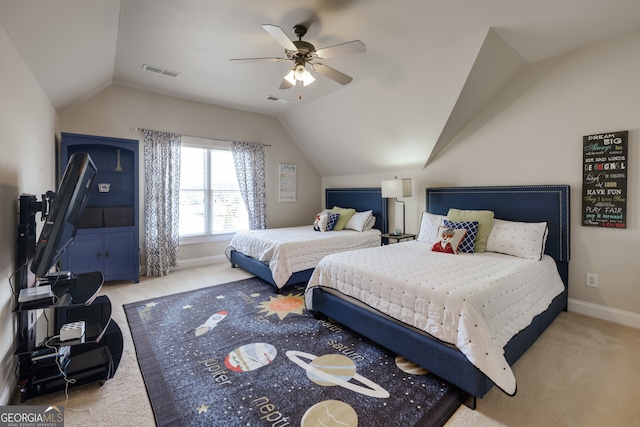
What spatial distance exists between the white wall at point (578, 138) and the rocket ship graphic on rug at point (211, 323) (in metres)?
3.54

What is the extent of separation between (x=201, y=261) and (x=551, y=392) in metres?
4.69

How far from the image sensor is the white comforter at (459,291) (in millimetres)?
1748

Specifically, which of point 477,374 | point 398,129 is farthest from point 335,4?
point 477,374

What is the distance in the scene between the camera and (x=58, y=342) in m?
1.82

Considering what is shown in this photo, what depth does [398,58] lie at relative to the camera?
3.27 metres

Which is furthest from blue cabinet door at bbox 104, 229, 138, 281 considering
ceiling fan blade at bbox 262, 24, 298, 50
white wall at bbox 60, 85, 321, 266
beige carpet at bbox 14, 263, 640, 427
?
ceiling fan blade at bbox 262, 24, 298, 50

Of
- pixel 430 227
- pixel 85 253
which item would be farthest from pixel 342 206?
pixel 85 253

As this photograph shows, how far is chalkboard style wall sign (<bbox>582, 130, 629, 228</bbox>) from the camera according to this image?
277 cm

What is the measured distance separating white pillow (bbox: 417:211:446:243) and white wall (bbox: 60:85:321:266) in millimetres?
2874

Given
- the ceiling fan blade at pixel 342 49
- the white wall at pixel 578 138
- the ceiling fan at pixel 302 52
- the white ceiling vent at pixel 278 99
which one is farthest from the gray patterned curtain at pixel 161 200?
the white wall at pixel 578 138

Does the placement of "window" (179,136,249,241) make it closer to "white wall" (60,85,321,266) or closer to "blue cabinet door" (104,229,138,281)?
"white wall" (60,85,321,266)

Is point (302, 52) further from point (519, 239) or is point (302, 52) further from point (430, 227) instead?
point (519, 239)

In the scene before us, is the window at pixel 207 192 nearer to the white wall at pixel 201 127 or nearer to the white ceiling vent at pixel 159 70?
the white wall at pixel 201 127

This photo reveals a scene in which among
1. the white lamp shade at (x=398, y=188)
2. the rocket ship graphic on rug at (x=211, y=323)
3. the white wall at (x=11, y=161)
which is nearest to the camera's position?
the white wall at (x=11, y=161)
